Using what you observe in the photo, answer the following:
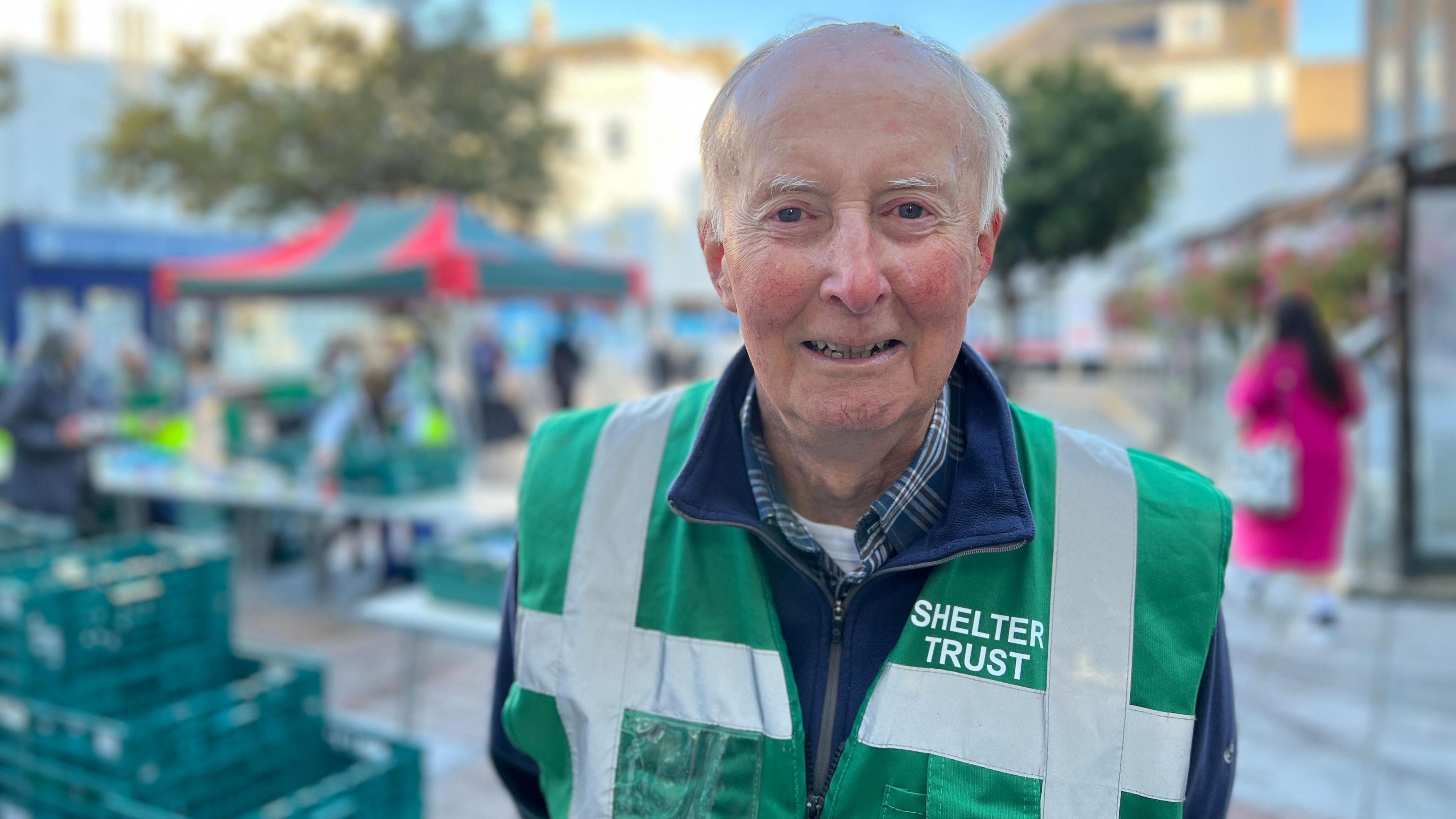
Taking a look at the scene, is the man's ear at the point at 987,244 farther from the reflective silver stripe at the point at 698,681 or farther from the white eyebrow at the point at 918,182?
the reflective silver stripe at the point at 698,681

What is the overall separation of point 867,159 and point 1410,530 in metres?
6.71

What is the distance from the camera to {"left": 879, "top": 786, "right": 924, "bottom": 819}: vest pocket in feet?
3.89

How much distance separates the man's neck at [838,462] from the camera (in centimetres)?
126

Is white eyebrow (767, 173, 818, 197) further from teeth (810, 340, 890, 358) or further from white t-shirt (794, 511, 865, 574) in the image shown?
white t-shirt (794, 511, 865, 574)

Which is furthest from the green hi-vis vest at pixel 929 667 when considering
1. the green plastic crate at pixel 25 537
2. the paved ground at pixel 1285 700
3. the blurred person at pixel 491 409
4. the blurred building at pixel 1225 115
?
the blurred building at pixel 1225 115

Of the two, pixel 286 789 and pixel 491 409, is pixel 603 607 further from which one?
pixel 491 409

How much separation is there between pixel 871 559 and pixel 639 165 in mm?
31950

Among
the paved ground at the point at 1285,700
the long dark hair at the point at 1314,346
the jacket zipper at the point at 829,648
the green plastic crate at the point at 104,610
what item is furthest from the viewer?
the long dark hair at the point at 1314,346

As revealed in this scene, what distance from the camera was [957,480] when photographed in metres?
1.29

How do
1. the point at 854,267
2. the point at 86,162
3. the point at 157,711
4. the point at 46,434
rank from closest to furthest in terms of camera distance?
the point at 854,267 → the point at 157,711 → the point at 46,434 → the point at 86,162

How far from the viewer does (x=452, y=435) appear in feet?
26.0

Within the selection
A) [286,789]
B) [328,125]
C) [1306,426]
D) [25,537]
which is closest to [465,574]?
[286,789]

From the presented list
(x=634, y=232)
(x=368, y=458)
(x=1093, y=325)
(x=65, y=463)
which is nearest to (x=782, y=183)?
(x=368, y=458)

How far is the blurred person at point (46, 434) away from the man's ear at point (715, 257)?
5.92 m
